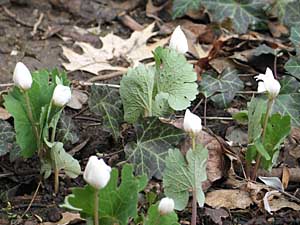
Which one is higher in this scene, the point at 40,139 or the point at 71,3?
the point at 71,3

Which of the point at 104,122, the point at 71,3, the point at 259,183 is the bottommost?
the point at 259,183

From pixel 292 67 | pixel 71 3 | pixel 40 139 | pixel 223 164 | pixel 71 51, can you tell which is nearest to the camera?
pixel 40 139

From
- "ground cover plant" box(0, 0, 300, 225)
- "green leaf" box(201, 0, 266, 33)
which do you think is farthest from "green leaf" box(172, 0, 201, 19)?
"ground cover plant" box(0, 0, 300, 225)

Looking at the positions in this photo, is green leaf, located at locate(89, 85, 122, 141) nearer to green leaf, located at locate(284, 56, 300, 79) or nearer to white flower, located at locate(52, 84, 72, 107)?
white flower, located at locate(52, 84, 72, 107)

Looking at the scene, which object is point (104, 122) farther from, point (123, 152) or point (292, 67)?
point (292, 67)

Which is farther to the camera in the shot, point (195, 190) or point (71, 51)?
point (71, 51)

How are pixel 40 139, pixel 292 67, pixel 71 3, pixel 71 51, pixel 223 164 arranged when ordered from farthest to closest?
pixel 71 3 → pixel 71 51 → pixel 292 67 → pixel 223 164 → pixel 40 139

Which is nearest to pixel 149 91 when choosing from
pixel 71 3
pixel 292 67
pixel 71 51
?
pixel 292 67

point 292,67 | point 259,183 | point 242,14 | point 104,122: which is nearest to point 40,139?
point 104,122
